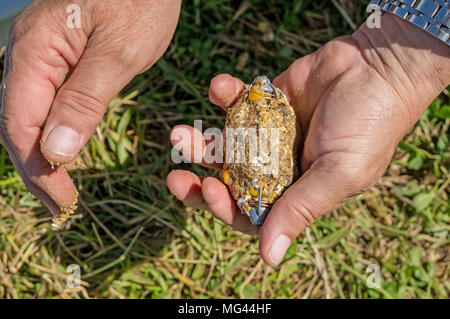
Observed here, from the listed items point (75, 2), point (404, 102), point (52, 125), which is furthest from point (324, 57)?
point (52, 125)

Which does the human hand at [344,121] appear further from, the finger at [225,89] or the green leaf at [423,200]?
the green leaf at [423,200]

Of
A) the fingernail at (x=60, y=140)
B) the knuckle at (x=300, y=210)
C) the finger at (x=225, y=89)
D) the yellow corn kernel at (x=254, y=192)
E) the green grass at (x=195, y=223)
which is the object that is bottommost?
the green grass at (x=195, y=223)

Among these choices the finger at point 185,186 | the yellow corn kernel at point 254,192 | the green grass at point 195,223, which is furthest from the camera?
the green grass at point 195,223

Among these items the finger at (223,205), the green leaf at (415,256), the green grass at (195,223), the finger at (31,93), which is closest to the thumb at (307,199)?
the finger at (223,205)

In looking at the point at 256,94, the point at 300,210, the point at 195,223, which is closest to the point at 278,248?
the point at 300,210

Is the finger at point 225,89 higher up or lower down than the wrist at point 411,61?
lower down

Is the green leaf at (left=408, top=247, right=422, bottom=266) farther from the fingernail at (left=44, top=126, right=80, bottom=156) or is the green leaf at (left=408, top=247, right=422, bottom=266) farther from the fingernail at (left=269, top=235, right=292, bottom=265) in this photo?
the fingernail at (left=44, top=126, right=80, bottom=156)
